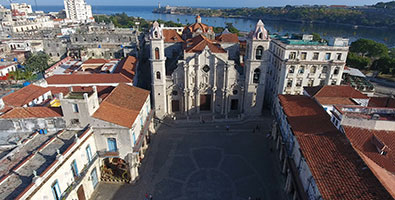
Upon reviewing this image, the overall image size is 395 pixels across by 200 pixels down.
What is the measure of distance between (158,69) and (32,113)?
19.0 metres

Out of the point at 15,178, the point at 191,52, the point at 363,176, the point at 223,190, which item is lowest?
the point at 223,190

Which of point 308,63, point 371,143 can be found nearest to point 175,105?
point 308,63

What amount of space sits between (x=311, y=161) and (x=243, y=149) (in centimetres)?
1528

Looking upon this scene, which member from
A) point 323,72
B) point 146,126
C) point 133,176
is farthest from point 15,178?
point 323,72

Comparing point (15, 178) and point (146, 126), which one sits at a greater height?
point (15, 178)

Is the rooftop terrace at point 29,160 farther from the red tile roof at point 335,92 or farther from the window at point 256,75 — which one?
the red tile roof at point 335,92

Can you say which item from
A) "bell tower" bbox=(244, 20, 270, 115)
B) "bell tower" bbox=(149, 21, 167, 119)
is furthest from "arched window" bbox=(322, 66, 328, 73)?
"bell tower" bbox=(149, 21, 167, 119)

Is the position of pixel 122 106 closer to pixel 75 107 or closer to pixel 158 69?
pixel 75 107

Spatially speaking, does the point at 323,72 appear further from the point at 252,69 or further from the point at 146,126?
the point at 146,126

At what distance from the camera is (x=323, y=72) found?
142 ft

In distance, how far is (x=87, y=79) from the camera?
138 feet

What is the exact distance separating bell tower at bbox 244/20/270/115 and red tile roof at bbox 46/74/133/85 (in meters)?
20.4

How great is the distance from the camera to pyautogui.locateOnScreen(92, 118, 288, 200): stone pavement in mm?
27141

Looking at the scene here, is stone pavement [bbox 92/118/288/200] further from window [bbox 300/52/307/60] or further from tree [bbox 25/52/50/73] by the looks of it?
tree [bbox 25/52/50/73]
